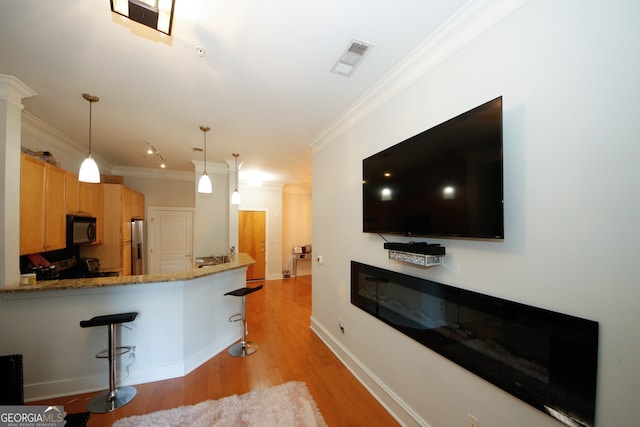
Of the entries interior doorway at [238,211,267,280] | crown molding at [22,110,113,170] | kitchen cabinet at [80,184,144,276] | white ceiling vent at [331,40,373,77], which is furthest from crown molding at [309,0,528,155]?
interior doorway at [238,211,267,280]

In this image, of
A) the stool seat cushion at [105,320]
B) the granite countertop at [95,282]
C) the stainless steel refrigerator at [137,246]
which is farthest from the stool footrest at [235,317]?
the stainless steel refrigerator at [137,246]

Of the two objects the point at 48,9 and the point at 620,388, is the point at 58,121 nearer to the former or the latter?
the point at 48,9

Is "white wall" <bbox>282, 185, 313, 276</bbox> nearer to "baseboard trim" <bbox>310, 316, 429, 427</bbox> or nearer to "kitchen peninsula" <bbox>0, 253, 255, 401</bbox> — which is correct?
"baseboard trim" <bbox>310, 316, 429, 427</bbox>

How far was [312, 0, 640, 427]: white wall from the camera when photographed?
0.94m

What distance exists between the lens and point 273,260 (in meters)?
7.43

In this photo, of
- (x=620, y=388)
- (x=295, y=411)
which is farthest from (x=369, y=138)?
(x=295, y=411)

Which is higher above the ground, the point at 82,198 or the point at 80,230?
the point at 82,198

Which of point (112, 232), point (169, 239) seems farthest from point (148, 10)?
point (169, 239)

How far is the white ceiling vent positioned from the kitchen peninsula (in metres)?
2.52

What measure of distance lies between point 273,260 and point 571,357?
688 cm

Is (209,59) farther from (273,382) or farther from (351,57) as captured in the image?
(273,382)

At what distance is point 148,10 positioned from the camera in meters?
1.23

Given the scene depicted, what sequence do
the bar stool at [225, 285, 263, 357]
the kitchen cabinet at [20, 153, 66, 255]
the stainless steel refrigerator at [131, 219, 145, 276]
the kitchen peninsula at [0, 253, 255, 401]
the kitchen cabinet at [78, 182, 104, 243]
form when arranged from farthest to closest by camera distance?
the stainless steel refrigerator at [131, 219, 145, 276] < the kitchen cabinet at [78, 182, 104, 243] < the bar stool at [225, 285, 263, 357] < the kitchen cabinet at [20, 153, 66, 255] < the kitchen peninsula at [0, 253, 255, 401]

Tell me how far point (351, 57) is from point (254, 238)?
6.04 m
